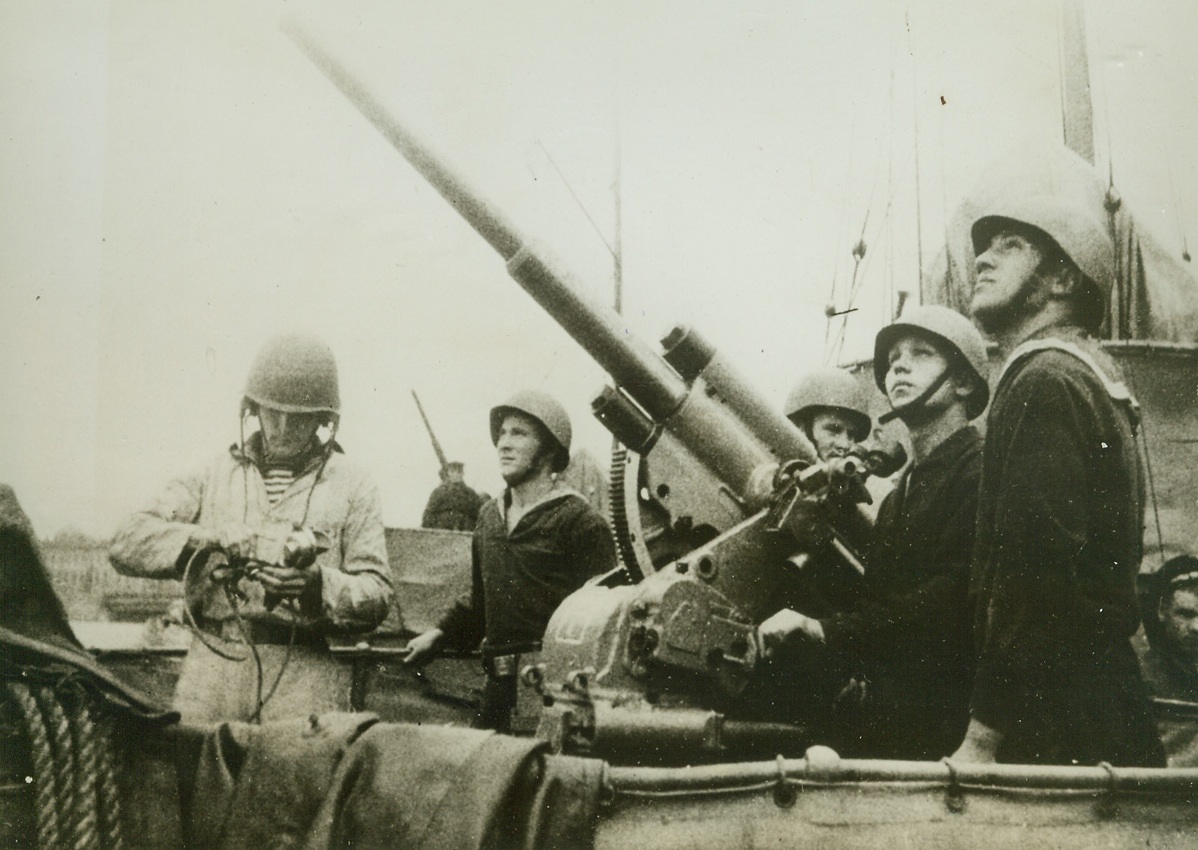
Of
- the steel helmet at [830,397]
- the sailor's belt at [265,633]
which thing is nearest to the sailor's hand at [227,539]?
the sailor's belt at [265,633]

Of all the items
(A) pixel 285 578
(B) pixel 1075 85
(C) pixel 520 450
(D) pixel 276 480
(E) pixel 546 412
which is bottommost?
(A) pixel 285 578

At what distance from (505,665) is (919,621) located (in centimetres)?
160

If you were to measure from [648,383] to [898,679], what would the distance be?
1.12 m

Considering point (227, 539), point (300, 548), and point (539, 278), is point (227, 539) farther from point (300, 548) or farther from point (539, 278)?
point (539, 278)

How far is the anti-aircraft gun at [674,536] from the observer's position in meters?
2.47

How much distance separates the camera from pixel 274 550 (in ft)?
9.35

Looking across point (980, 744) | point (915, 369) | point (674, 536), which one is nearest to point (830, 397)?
point (915, 369)

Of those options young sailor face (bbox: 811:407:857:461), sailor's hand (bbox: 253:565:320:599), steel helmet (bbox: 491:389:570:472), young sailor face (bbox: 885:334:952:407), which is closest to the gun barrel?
young sailor face (bbox: 885:334:952:407)

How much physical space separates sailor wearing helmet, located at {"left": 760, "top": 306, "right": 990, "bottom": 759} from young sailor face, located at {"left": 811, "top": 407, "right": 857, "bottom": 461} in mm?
745

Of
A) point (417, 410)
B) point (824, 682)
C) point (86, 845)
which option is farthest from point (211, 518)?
point (824, 682)

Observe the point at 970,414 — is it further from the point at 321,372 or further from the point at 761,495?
the point at 321,372

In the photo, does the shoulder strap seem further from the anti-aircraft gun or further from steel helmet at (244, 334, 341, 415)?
steel helmet at (244, 334, 341, 415)

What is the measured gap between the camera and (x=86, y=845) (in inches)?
78.7

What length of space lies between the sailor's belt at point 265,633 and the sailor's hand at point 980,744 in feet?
6.32
